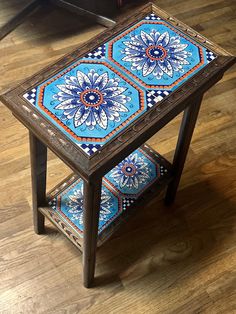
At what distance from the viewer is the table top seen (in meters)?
0.99

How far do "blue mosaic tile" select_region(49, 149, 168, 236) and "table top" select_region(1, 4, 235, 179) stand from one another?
35 centimetres

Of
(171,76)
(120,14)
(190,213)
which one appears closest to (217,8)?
(120,14)

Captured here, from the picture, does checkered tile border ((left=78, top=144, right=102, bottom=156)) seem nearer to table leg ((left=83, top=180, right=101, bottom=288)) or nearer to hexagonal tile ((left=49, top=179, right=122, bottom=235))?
table leg ((left=83, top=180, right=101, bottom=288))

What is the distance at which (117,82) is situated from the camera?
108 centimetres

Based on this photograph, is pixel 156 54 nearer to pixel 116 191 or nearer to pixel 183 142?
pixel 183 142

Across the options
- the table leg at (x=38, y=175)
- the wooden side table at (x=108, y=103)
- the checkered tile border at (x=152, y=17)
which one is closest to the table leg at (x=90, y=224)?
the wooden side table at (x=108, y=103)

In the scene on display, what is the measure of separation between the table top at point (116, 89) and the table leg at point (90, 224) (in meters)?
0.06

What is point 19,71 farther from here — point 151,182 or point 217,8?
point 217,8

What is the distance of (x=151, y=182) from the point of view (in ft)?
4.55

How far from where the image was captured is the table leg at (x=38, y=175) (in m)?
1.15

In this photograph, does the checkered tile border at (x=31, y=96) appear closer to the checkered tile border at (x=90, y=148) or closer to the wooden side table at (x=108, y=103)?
the wooden side table at (x=108, y=103)

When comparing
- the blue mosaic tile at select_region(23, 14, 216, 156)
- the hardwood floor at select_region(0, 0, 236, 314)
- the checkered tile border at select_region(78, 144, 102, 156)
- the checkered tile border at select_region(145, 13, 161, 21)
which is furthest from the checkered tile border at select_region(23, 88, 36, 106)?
the hardwood floor at select_region(0, 0, 236, 314)

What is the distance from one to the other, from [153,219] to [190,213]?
0.12m

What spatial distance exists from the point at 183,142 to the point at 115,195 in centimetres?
24
